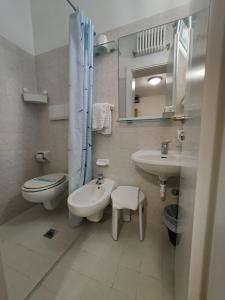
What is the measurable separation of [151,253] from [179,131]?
3.51ft

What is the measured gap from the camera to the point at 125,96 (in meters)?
1.46

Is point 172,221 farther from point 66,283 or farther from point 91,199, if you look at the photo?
point 66,283

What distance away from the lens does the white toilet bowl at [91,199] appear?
3.51 ft

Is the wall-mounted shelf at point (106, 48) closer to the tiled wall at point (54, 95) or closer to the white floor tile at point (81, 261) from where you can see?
the tiled wall at point (54, 95)

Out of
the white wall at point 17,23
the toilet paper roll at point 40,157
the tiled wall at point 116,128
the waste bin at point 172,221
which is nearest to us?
the waste bin at point 172,221

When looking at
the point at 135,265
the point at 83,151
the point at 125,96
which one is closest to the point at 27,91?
the point at 83,151

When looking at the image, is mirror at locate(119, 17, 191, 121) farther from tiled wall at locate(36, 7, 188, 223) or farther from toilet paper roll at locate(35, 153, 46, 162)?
toilet paper roll at locate(35, 153, 46, 162)

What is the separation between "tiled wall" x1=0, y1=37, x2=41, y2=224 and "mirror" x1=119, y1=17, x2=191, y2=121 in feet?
3.96

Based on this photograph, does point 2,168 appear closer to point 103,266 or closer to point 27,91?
point 27,91

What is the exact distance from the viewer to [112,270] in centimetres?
105

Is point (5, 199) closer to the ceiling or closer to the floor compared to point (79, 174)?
closer to the floor

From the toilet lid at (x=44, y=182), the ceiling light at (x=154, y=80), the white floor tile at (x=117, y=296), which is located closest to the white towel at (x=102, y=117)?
the ceiling light at (x=154, y=80)

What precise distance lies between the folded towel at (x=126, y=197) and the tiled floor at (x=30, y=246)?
0.56 metres

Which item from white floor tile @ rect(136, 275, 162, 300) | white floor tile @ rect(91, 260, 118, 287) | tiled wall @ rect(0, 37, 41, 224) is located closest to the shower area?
tiled wall @ rect(0, 37, 41, 224)
